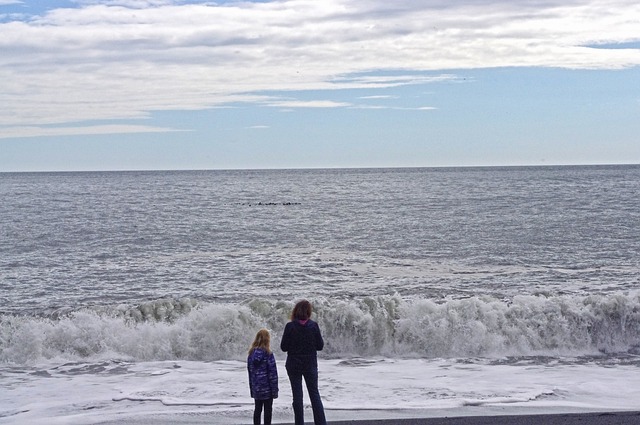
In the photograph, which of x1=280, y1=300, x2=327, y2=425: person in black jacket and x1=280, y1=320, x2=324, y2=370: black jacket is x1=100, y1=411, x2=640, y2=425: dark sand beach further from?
x1=280, y1=320, x2=324, y2=370: black jacket

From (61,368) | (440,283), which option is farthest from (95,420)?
(440,283)

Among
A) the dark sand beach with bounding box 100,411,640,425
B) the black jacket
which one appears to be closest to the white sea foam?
the dark sand beach with bounding box 100,411,640,425

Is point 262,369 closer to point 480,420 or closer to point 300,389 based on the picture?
point 300,389

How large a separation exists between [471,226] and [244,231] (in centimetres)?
1352

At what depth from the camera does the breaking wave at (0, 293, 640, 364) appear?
17922 mm

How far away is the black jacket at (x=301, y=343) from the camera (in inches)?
385

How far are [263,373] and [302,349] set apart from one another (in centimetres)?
60

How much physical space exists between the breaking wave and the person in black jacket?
309 inches

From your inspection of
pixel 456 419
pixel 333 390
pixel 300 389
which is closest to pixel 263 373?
pixel 300 389

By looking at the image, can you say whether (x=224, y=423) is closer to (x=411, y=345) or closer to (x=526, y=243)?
(x=411, y=345)

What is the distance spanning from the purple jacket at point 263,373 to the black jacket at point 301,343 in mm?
244

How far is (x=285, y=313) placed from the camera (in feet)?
65.8

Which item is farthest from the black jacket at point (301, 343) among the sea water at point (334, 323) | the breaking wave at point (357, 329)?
the breaking wave at point (357, 329)

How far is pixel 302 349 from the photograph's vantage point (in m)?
9.87
